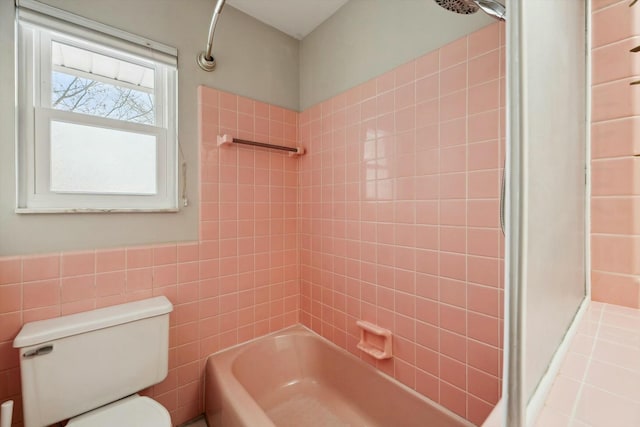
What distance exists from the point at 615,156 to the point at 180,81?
1955mm

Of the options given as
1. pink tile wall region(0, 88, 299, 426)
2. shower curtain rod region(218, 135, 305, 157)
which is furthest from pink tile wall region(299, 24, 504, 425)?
pink tile wall region(0, 88, 299, 426)

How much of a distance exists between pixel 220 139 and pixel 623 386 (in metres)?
1.81

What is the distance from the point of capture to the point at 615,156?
815 mm

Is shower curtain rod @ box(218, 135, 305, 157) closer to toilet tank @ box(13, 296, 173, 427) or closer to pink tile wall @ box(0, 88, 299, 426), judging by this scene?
pink tile wall @ box(0, 88, 299, 426)

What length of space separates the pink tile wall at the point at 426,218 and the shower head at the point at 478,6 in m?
0.29

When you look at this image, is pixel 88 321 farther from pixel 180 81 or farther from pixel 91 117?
pixel 180 81

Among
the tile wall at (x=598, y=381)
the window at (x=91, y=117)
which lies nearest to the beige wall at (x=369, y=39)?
the window at (x=91, y=117)

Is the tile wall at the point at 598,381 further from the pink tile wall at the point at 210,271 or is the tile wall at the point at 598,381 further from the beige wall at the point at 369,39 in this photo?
the pink tile wall at the point at 210,271

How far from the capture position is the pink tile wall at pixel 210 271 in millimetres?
1174

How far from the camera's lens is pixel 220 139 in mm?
1635

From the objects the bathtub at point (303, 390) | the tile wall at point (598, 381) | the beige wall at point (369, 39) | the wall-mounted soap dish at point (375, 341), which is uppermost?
the beige wall at point (369, 39)

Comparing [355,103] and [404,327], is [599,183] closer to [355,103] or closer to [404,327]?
[404,327]

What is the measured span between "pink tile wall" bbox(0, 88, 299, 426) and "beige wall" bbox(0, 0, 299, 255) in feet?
0.21

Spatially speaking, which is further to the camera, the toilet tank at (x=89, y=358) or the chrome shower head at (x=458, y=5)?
the toilet tank at (x=89, y=358)
